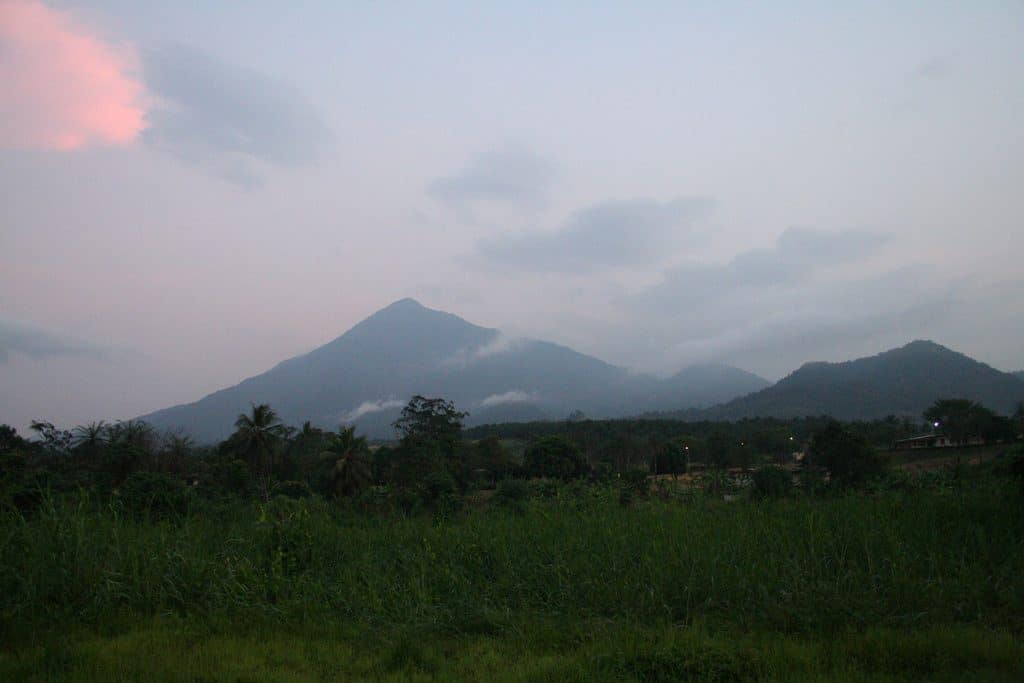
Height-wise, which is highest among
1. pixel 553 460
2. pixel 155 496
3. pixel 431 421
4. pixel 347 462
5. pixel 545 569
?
pixel 431 421

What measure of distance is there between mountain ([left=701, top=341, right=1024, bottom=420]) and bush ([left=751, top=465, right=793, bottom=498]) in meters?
96.1

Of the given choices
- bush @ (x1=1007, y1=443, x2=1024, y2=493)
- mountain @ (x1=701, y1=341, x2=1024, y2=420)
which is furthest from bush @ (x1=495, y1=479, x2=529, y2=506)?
mountain @ (x1=701, y1=341, x2=1024, y2=420)

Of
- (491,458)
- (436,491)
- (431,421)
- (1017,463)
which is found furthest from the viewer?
(431,421)

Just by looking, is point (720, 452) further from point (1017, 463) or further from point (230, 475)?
point (1017, 463)

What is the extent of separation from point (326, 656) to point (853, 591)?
12.4ft

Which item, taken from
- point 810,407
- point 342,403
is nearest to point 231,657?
point 810,407

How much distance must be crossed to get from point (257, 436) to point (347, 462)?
10556 mm

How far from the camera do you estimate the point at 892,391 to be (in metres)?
123

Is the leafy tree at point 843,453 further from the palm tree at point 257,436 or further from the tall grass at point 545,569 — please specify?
the palm tree at point 257,436

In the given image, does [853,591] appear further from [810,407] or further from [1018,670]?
[810,407]

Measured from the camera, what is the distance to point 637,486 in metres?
9.02

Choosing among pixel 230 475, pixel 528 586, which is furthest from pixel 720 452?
pixel 528 586

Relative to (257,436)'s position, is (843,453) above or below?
below

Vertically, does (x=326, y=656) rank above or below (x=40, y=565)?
below
